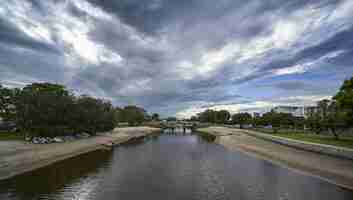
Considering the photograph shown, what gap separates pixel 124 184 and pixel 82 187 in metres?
3.59

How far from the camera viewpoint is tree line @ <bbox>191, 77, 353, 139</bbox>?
33.6m

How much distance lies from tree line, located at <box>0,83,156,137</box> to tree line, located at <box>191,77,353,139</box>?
5223 centimetres

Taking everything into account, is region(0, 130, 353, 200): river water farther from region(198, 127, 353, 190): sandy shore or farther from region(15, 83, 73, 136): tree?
region(15, 83, 73, 136): tree

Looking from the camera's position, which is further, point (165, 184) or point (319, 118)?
point (319, 118)

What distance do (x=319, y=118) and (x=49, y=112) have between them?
2390 inches

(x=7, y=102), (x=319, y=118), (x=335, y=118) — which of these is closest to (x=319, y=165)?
(x=335, y=118)

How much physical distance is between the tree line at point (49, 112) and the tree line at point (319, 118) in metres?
52.2

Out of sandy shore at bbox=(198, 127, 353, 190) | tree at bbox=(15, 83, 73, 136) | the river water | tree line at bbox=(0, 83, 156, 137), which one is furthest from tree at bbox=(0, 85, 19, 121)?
sandy shore at bbox=(198, 127, 353, 190)

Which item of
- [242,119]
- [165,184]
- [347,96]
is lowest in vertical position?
[165,184]

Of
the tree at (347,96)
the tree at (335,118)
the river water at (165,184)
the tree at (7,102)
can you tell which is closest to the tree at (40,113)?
the tree at (7,102)

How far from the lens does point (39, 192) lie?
58.4 ft

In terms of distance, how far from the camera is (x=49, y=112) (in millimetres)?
44375

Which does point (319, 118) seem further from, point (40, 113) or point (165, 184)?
point (40, 113)

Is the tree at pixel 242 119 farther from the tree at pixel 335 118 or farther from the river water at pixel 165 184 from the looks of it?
the river water at pixel 165 184
